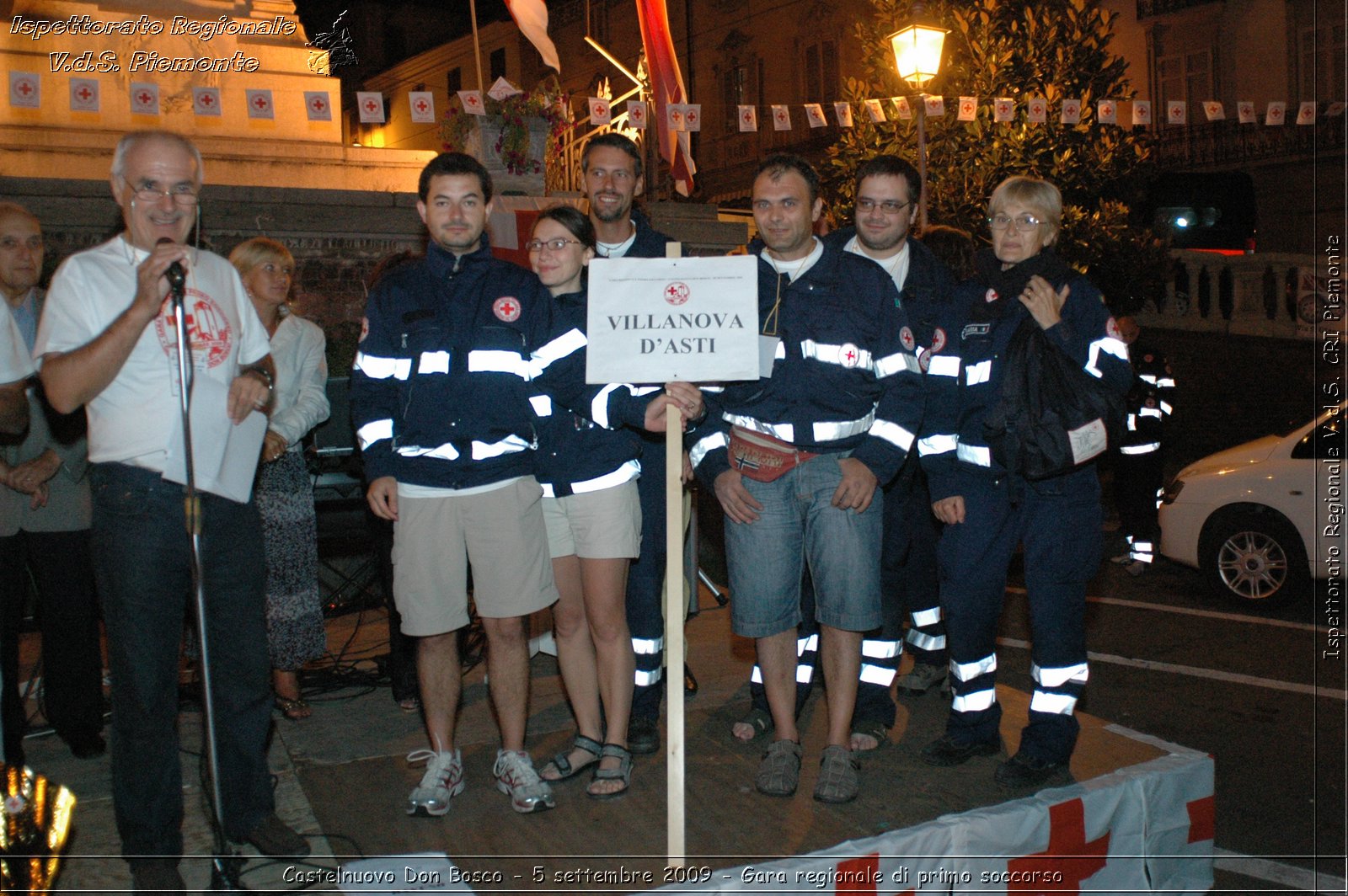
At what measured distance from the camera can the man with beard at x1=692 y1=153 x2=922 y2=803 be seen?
14.0ft

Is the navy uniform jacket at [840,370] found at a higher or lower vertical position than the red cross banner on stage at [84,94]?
lower

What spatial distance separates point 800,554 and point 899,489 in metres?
1.08

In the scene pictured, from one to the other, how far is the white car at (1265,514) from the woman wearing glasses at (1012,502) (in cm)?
400

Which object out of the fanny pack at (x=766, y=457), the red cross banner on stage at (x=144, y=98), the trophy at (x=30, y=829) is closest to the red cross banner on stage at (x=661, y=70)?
the red cross banner on stage at (x=144, y=98)

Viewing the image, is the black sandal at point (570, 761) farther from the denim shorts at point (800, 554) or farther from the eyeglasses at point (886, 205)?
the eyeglasses at point (886, 205)

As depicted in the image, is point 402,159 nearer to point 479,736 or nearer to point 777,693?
point 479,736

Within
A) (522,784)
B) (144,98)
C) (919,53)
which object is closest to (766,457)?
(522,784)

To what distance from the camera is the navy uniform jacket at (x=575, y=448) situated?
4383 mm

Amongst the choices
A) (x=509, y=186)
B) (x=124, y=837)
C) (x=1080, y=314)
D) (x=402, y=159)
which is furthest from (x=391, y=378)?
(x=402, y=159)

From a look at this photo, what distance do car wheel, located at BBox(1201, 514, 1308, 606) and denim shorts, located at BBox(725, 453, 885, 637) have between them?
199 inches

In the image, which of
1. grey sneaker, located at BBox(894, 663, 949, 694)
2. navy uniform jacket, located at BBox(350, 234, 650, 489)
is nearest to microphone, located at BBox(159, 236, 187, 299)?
navy uniform jacket, located at BBox(350, 234, 650, 489)

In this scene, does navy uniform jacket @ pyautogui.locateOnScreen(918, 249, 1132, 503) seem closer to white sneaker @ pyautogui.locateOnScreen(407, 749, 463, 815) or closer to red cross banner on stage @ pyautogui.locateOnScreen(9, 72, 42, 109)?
white sneaker @ pyautogui.locateOnScreen(407, 749, 463, 815)

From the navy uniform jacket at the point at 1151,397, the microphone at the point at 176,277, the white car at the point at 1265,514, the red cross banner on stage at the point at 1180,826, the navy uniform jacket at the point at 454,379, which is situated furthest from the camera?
the navy uniform jacket at the point at 1151,397

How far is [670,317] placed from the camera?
3570mm
